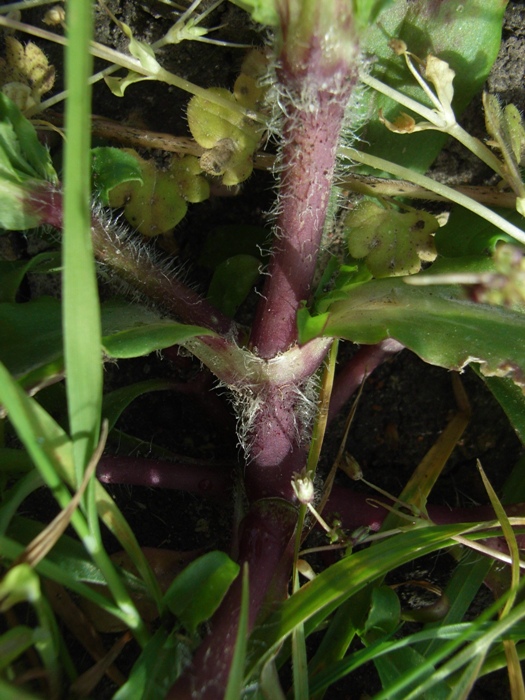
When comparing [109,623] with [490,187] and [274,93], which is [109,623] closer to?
[274,93]

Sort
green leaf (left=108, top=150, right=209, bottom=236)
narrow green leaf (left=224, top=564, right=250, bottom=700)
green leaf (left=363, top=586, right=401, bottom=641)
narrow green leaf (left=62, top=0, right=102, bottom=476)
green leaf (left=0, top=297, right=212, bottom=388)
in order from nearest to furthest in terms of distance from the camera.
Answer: narrow green leaf (left=62, top=0, right=102, bottom=476) < narrow green leaf (left=224, top=564, right=250, bottom=700) < green leaf (left=0, top=297, right=212, bottom=388) < green leaf (left=363, top=586, right=401, bottom=641) < green leaf (left=108, top=150, right=209, bottom=236)

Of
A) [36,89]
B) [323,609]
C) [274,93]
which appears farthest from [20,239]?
[323,609]

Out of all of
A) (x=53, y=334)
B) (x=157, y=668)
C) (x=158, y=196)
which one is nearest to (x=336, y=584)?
(x=157, y=668)

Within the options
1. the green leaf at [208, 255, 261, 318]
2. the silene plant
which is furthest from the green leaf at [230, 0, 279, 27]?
the green leaf at [208, 255, 261, 318]

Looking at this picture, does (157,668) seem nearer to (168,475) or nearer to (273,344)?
(168,475)

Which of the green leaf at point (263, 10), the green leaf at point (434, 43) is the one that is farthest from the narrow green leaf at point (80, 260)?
the green leaf at point (434, 43)

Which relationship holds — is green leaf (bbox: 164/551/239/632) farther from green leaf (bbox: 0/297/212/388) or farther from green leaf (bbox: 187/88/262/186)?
green leaf (bbox: 187/88/262/186)

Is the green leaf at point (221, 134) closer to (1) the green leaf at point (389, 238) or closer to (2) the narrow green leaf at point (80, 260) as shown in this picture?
(1) the green leaf at point (389, 238)
